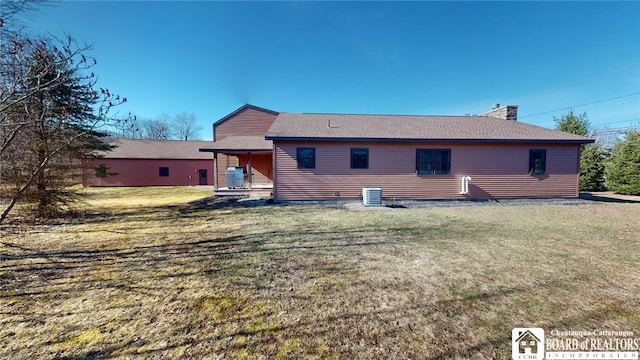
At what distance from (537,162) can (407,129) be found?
5.66 m

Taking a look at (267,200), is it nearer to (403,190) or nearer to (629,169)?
(403,190)

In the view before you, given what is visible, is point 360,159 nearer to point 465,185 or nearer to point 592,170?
point 465,185

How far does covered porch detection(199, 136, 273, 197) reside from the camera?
43.8 ft

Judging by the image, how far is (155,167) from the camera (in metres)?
21.4

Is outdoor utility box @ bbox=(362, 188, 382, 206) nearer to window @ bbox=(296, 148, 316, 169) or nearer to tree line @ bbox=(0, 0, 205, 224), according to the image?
window @ bbox=(296, 148, 316, 169)

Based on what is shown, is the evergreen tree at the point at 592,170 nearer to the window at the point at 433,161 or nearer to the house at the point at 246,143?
the window at the point at 433,161

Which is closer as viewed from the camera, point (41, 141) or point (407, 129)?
point (41, 141)

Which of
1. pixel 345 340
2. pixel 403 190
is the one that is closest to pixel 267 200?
pixel 403 190

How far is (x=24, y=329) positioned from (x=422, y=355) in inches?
144

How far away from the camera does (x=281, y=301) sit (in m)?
2.87

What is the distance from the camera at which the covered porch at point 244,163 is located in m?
13.3

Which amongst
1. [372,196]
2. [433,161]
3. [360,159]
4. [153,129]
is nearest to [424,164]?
[433,161]

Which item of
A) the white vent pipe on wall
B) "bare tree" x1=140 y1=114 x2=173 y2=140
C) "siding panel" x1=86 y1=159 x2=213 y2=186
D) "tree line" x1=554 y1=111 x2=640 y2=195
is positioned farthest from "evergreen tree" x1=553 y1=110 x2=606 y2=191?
"bare tree" x1=140 y1=114 x2=173 y2=140

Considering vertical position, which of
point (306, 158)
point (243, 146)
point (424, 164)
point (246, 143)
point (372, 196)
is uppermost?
point (246, 143)
